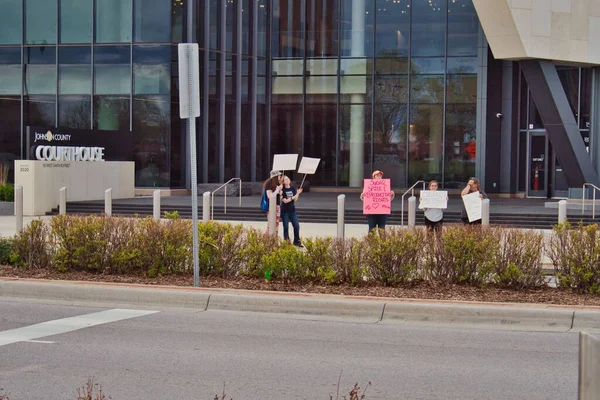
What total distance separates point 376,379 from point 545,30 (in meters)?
21.9

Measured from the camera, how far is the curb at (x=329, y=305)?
1004 centimetres

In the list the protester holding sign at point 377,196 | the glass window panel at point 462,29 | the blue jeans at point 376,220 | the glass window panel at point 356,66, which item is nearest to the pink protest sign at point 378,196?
the protester holding sign at point 377,196

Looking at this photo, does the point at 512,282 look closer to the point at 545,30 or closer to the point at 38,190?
the point at 545,30

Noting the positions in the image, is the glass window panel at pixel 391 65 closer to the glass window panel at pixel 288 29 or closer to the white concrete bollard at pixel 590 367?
the glass window panel at pixel 288 29

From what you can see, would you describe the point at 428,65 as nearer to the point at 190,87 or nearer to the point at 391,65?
the point at 391,65

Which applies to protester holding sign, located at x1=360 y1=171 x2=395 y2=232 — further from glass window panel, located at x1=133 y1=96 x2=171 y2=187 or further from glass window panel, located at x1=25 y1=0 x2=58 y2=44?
glass window panel, located at x1=25 y1=0 x2=58 y2=44

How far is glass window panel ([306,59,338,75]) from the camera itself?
4269 cm

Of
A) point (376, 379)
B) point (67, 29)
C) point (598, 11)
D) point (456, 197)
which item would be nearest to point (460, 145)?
point (456, 197)

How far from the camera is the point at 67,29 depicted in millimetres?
38219

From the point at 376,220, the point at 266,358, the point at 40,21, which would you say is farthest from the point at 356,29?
the point at 266,358

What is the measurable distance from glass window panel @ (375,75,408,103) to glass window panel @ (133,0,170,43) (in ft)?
33.7

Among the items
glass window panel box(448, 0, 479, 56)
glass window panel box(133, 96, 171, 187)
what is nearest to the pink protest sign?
glass window panel box(133, 96, 171, 187)

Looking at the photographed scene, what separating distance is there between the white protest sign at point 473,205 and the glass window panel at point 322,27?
86.7 ft

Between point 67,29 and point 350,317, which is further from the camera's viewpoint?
point 67,29
